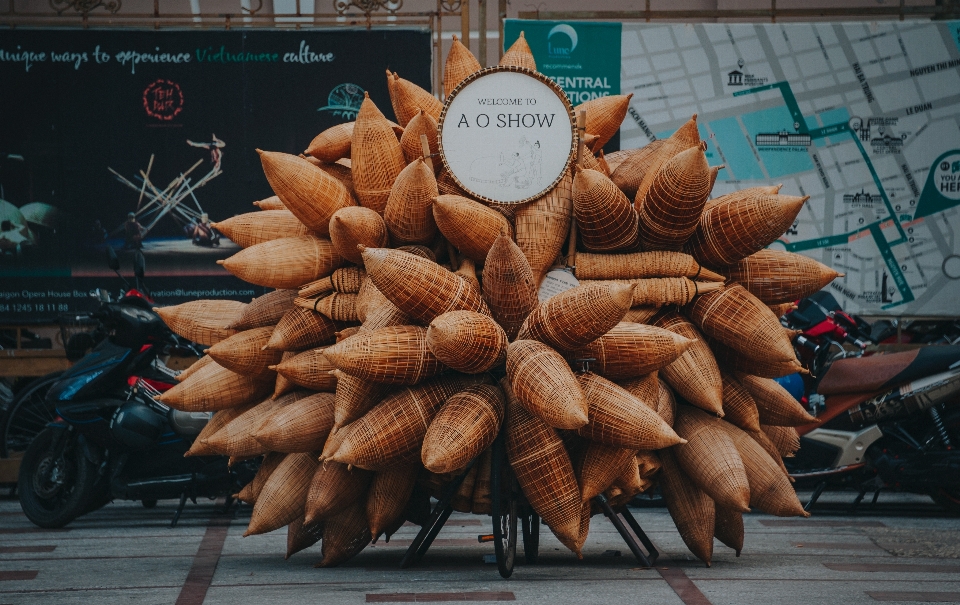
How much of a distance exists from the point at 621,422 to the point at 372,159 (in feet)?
4.51

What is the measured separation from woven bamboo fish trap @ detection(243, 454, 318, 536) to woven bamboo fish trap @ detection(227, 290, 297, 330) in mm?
574

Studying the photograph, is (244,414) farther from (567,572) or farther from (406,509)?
(567,572)

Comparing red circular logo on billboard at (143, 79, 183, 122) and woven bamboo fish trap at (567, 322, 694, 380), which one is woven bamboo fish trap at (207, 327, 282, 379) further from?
red circular logo on billboard at (143, 79, 183, 122)

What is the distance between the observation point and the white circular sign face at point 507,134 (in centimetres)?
418

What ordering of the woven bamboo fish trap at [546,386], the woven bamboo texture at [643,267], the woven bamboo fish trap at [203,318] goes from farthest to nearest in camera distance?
the woven bamboo fish trap at [203,318] < the woven bamboo texture at [643,267] < the woven bamboo fish trap at [546,386]

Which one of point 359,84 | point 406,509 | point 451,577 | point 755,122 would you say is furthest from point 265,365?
point 755,122

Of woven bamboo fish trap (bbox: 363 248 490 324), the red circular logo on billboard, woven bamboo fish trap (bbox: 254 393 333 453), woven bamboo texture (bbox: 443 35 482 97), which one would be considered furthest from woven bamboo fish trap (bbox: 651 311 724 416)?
the red circular logo on billboard

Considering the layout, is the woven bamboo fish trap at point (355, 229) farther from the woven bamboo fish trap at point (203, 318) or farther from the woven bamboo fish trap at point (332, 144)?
the woven bamboo fish trap at point (203, 318)

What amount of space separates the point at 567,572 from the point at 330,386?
1.13m

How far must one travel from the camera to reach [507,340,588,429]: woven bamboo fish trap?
343cm

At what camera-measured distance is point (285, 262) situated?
13.9ft

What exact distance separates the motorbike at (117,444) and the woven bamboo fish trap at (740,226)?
10.5 ft

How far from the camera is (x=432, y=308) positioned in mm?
3693

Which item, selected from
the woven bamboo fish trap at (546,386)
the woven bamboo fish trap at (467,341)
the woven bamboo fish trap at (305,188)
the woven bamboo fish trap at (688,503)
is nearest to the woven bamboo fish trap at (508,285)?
the woven bamboo fish trap at (467,341)
